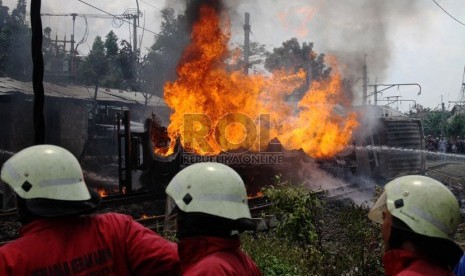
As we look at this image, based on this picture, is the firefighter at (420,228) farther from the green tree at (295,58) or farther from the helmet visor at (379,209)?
the green tree at (295,58)

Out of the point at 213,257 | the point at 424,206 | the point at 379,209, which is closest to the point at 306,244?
the point at 379,209

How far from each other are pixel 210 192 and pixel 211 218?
13 centimetres

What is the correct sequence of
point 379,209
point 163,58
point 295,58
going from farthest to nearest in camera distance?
point 295,58 < point 163,58 < point 379,209

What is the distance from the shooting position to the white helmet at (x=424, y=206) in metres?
2.35

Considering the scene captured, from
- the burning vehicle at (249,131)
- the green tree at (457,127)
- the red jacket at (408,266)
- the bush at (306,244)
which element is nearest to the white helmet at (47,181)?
the red jacket at (408,266)

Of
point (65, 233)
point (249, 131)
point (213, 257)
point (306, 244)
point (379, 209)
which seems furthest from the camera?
point (249, 131)

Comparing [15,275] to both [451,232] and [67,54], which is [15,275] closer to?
[451,232]

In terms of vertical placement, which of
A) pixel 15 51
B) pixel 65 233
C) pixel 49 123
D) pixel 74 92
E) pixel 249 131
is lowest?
pixel 65 233

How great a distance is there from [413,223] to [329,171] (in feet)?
54.8

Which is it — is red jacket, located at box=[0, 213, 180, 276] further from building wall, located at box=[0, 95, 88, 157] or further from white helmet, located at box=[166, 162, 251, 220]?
building wall, located at box=[0, 95, 88, 157]

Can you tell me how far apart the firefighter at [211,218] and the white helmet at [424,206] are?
775 millimetres

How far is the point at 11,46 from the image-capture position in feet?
87.2

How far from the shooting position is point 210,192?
2.40m

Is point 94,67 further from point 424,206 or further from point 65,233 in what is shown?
point 424,206
